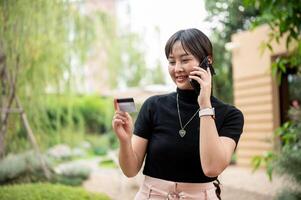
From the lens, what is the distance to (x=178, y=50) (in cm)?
166

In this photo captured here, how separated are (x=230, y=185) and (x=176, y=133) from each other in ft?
23.0

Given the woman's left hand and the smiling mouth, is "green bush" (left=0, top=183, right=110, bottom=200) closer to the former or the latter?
the smiling mouth

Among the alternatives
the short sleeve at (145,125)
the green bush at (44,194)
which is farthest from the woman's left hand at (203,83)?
the green bush at (44,194)

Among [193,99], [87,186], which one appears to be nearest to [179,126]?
[193,99]

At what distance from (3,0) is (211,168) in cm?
651

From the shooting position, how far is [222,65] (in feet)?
44.4

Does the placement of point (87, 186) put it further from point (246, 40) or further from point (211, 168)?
point (211, 168)

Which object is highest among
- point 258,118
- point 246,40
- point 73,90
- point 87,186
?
point 246,40

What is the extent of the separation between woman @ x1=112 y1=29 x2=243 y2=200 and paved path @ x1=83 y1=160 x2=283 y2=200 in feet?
16.5

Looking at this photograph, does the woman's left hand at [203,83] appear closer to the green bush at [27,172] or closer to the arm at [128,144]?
the arm at [128,144]

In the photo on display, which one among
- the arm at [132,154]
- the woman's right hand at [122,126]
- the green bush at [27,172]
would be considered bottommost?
the green bush at [27,172]

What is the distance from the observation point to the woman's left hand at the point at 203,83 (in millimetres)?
1544

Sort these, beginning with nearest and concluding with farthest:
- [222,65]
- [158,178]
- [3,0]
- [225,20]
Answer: [158,178] → [3,0] → [225,20] → [222,65]

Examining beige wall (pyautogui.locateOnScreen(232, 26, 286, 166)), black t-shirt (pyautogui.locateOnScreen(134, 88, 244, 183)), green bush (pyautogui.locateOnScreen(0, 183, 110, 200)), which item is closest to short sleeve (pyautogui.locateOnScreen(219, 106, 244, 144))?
black t-shirt (pyautogui.locateOnScreen(134, 88, 244, 183))
